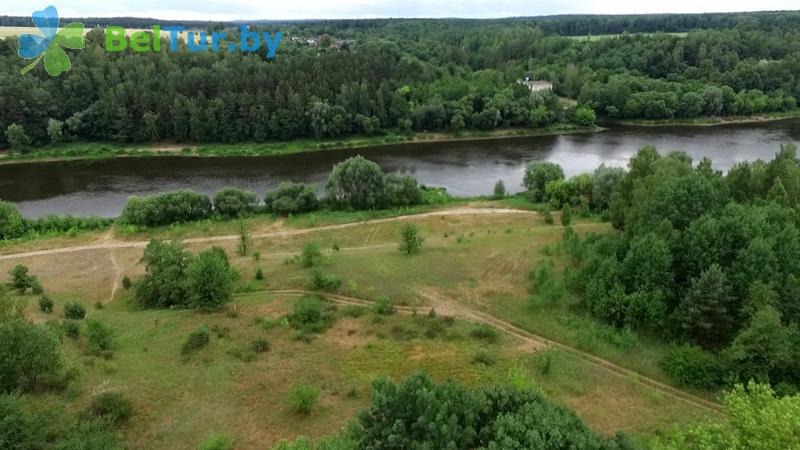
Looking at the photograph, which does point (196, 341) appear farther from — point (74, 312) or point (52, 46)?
point (52, 46)

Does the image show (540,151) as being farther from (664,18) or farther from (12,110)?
(664,18)

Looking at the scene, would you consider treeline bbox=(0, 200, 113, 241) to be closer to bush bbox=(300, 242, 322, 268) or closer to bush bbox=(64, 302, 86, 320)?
bush bbox=(64, 302, 86, 320)

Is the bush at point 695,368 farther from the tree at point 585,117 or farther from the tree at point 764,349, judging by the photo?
the tree at point 585,117

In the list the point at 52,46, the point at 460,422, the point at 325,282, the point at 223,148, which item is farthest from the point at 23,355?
the point at 52,46

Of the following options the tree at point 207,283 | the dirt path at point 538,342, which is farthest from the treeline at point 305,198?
the tree at point 207,283

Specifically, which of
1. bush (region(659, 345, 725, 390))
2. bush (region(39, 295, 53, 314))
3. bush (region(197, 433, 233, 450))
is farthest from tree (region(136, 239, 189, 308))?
bush (region(659, 345, 725, 390))

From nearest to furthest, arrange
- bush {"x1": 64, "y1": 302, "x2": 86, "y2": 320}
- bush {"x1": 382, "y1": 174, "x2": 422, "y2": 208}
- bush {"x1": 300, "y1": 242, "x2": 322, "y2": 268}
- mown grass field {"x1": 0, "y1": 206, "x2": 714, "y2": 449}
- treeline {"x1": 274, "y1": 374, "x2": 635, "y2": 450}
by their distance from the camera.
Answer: treeline {"x1": 274, "y1": 374, "x2": 635, "y2": 450}
mown grass field {"x1": 0, "y1": 206, "x2": 714, "y2": 449}
bush {"x1": 64, "y1": 302, "x2": 86, "y2": 320}
bush {"x1": 300, "y1": 242, "x2": 322, "y2": 268}
bush {"x1": 382, "y1": 174, "x2": 422, "y2": 208}
